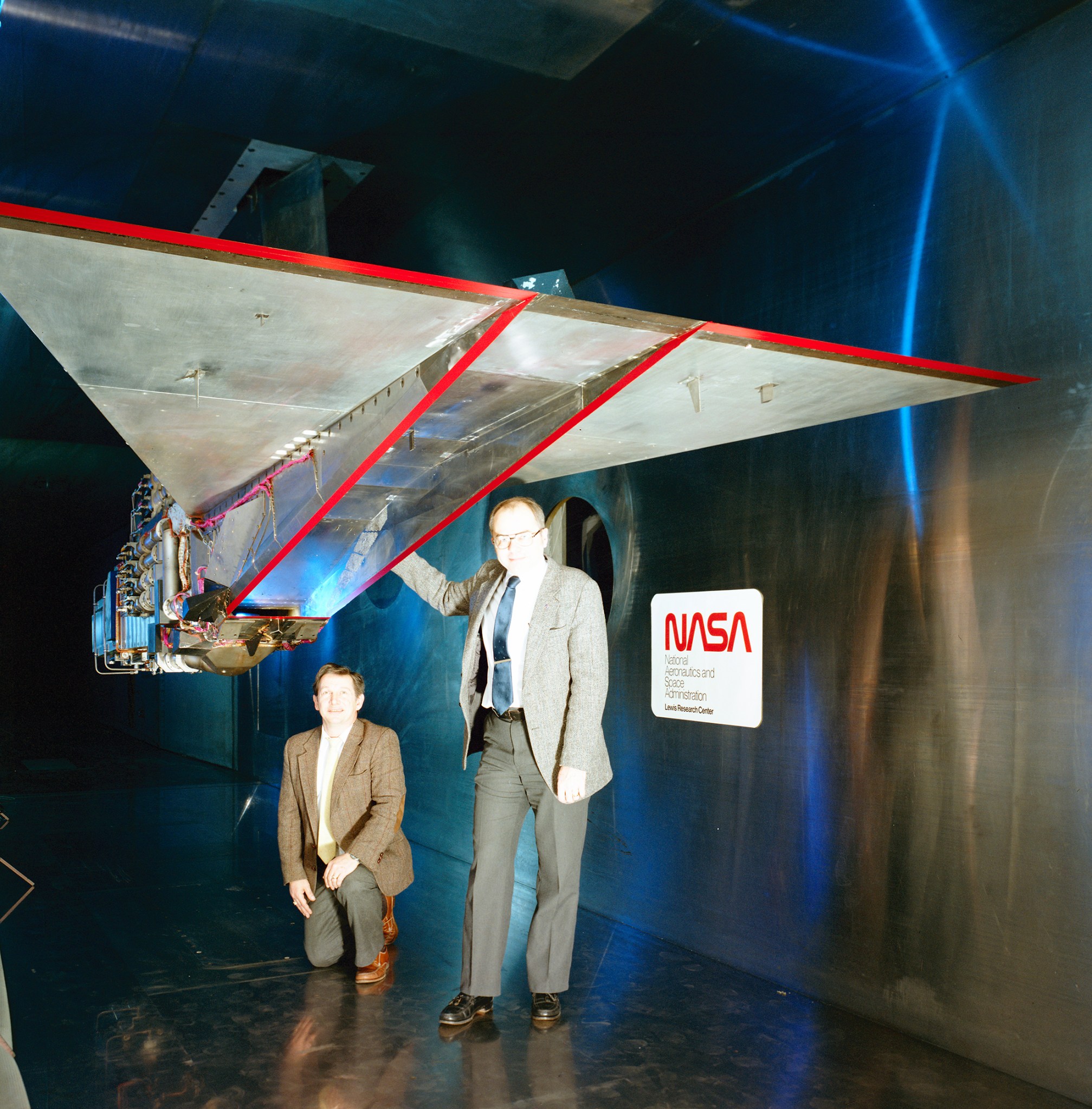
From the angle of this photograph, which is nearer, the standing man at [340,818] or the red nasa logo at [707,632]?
the standing man at [340,818]

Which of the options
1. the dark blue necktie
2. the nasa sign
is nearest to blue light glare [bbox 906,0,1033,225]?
A: the nasa sign

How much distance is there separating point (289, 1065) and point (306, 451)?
199 cm

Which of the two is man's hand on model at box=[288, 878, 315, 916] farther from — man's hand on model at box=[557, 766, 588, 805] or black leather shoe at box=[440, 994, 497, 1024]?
man's hand on model at box=[557, 766, 588, 805]

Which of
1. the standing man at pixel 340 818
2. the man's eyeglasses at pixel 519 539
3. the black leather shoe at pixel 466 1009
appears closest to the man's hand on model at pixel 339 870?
the standing man at pixel 340 818

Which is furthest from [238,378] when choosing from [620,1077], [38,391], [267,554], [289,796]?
[38,391]

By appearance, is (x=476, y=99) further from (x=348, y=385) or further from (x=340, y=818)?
(x=340, y=818)

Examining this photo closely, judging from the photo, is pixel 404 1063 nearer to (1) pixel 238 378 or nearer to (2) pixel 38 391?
(1) pixel 238 378

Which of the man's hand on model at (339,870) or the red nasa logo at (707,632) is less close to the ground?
the red nasa logo at (707,632)

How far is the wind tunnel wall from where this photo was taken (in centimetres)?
278

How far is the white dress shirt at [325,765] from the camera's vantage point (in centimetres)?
382

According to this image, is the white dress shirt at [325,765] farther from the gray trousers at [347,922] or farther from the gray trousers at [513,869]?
the gray trousers at [513,869]

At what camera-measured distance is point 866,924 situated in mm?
3287

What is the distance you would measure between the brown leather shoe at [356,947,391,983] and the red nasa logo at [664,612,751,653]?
5.71 ft

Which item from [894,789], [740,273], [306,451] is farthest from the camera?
[740,273]
